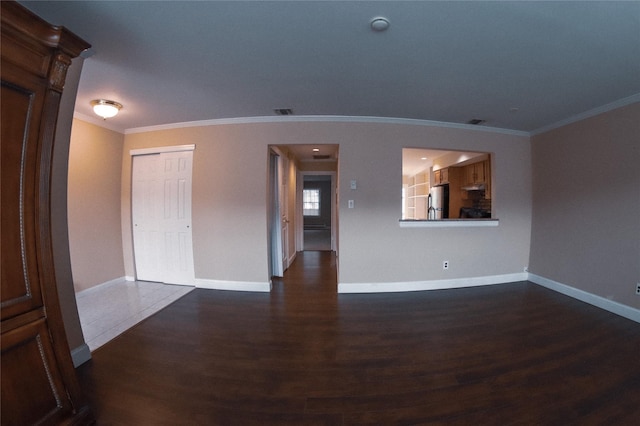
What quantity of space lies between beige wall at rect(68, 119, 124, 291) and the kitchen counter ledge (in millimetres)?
4243

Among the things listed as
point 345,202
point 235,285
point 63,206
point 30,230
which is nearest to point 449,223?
point 345,202

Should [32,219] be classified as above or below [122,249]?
above

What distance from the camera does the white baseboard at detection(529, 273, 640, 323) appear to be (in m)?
2.42

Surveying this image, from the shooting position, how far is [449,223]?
3254 mm

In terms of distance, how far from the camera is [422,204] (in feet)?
23.0

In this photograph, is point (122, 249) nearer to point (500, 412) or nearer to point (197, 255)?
point (197, 255)

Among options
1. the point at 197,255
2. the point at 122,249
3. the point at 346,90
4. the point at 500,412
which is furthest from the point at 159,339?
the point at 346,90

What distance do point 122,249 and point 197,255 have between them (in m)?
1.35

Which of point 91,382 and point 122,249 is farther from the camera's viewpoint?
point 122,249

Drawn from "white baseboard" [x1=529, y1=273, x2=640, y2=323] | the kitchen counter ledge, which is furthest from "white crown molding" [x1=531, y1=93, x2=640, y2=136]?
"white baseboard" [x1=529, y1=273, x2=640, y2=323]

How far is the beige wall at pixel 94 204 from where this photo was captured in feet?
9.64

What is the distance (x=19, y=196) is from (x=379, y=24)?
2171 millimetres

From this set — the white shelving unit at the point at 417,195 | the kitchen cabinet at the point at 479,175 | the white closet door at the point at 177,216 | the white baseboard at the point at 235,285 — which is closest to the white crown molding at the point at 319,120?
the white closet door at the point at 177,216

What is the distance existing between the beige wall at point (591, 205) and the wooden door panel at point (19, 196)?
4928 millimetres
